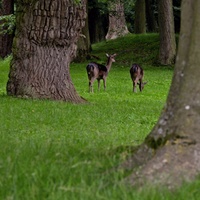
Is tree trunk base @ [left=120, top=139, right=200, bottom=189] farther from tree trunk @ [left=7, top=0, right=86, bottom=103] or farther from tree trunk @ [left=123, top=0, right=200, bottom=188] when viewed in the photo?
tree trunk @ [left=7, top=0, right=86, bottom=103]

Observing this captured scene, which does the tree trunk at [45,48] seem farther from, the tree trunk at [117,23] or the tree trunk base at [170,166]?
the tree trunk at [117,23]

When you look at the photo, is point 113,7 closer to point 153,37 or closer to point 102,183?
point 153,37

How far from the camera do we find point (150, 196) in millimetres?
4965

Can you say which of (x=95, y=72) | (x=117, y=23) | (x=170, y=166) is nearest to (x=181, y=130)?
(x=170, y=166)

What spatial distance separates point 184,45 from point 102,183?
1646 mm

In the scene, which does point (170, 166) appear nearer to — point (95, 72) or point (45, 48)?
point (45, 48)

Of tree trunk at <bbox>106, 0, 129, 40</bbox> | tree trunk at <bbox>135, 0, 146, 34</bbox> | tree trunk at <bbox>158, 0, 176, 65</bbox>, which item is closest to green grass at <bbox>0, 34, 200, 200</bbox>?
tree trunk at <bbox>158, 0, 176, 65</bbox>

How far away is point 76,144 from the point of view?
26.3 feet

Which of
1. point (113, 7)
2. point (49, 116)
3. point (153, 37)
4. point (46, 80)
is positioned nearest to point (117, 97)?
point (46, 80)

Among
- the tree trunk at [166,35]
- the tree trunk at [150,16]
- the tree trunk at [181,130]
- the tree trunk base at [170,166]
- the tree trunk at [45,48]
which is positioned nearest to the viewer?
the tree trunk base at [170,166]

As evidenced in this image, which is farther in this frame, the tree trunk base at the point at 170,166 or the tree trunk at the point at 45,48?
the tree trunk at the point at 45,48

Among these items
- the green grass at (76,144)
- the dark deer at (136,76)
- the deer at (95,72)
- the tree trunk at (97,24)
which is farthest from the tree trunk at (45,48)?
the tree trunk at (97,24)

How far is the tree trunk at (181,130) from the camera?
5445 mm

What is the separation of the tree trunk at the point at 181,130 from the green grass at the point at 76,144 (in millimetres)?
196
